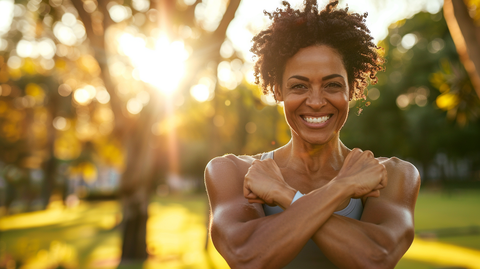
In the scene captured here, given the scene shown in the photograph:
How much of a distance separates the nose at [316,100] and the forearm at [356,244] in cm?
68

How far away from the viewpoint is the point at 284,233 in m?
1.91

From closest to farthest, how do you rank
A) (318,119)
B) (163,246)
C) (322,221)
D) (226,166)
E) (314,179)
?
1. (322,221)
2. (318,119)
3. (226,166)
4. (314,179)
5. (163,246)

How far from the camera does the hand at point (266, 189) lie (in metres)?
2.05

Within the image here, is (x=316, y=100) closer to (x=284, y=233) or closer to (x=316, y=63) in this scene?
(x=316, y=63)

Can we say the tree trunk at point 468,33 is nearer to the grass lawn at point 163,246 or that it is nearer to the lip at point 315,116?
the lip at point 315,116

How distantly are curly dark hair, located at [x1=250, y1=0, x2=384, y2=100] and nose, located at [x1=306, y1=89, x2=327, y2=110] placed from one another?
1.08 feet

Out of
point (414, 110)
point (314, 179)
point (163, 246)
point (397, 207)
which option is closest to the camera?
point (397, 207)

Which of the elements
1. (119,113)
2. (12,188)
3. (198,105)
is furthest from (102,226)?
(12,188)

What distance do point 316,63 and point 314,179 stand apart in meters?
0.81

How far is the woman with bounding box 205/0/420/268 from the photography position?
1.93m

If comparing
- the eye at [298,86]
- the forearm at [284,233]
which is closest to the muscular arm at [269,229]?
the forearm at [284,233]

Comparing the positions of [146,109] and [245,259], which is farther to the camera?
[146,109]

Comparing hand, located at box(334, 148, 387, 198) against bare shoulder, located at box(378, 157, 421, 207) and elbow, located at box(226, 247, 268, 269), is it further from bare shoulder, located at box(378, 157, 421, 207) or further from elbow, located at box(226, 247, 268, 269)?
elbow, located at box(226, 247, 268, 269)

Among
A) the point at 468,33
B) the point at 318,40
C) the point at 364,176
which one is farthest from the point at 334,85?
the point at 468,33
